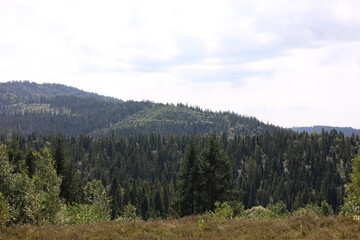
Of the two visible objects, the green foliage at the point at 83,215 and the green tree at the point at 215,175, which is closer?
the green foliage at the point at 83,215

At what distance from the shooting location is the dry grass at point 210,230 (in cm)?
1547

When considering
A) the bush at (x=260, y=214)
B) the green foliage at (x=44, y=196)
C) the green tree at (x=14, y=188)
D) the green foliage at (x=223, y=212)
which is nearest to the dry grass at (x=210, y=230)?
the green foliage at (x=223, y=212)

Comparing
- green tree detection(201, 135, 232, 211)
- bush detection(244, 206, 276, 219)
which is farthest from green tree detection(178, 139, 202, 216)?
bush detection(244, 206, 276, 219)

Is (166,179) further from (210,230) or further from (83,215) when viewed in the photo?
(210,230)

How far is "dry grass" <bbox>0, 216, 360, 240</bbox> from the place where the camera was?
1547 cm

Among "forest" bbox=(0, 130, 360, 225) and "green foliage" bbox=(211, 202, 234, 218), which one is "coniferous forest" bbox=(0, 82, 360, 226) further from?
"green foliage" bbox=(211, 202, 234, 218)

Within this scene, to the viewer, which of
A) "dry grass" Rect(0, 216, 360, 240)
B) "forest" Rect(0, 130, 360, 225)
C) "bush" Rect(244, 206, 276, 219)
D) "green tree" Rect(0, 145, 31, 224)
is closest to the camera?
"dry grass" Rect(0, 216, 360, 240)

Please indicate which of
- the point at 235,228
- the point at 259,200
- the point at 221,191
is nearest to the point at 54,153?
the point at 221,191

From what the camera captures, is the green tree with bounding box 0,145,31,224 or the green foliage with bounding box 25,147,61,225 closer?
the green tree with bounding box 0,145,31,224

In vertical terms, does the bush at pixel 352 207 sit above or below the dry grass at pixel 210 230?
below

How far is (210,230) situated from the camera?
55.6 feet

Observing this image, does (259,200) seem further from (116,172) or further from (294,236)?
(294,236)

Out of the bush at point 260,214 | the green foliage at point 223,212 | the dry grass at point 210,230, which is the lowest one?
the bush at point 260,214

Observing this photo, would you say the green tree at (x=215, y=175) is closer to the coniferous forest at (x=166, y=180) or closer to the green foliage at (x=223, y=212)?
the coniferous forest at (x=166, y=180)
